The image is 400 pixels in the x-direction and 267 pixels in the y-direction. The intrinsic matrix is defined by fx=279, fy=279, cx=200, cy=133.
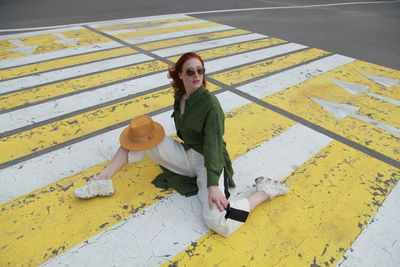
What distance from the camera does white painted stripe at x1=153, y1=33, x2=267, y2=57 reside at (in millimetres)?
5696

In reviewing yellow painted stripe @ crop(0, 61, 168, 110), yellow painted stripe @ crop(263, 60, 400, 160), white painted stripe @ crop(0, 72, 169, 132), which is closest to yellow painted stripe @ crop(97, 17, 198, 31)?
yellow painted stripe @ crop(0, 61, 168, 110)

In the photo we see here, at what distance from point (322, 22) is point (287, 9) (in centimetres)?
248

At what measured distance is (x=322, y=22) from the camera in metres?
8.93

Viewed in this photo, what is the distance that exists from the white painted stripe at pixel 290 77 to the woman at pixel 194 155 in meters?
2.12

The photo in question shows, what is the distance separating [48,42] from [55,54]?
2.81ft

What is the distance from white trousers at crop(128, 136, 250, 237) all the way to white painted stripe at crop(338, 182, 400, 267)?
78 cm

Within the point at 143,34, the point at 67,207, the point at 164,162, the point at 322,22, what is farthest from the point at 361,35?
the point at 67,207

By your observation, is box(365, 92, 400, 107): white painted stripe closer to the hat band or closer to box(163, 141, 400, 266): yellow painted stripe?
box(163, 141, 400, 266): yellow painted stripe

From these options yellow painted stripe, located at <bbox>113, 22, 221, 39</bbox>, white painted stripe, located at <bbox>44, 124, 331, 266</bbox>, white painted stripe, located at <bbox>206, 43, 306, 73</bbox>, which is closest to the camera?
white painted stripe, located at <bbox>44, 124, 331, 266</bbox>

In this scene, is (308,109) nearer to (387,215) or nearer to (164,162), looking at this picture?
(387,215)

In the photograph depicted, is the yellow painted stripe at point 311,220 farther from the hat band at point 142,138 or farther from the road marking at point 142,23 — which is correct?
the road marking at point 142,23

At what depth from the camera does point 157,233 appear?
211 centimetres

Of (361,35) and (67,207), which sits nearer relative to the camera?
(67,207)

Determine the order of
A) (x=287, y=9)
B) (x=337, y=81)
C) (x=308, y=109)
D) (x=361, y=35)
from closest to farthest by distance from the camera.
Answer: (x=308, y=109) < (x=337, y=81) < (x=361, y=35) < (x=287, y=9)
